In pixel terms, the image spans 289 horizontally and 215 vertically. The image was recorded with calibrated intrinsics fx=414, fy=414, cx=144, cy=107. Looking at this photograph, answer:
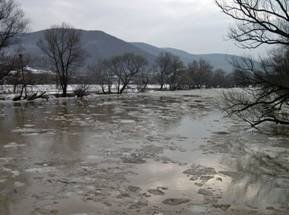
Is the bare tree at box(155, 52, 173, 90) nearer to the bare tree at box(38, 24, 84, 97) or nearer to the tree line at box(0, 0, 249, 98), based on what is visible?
the tree line at box(0, 0, 249, 98)

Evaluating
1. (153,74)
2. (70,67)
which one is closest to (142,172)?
(70,67)

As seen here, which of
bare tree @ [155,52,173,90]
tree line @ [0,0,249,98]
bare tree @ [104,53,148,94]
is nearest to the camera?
tree line @ [0,0,249,98]

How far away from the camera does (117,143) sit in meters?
16.7

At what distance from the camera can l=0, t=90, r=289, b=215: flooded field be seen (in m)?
8.97

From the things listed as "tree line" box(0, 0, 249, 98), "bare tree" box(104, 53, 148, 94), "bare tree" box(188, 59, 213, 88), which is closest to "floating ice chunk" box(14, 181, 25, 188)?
"tree line" box(0, 0, 249, 98)

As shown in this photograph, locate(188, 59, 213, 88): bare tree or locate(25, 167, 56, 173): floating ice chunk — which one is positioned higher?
locate(188, 59, 213, 88): bare tree

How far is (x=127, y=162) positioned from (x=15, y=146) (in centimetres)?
511

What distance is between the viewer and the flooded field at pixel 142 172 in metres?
8.97

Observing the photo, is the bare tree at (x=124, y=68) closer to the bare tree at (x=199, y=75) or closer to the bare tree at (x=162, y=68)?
the bare tree at (x=162, y=68)

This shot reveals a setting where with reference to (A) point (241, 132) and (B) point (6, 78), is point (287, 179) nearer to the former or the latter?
(A) point (241, 132)

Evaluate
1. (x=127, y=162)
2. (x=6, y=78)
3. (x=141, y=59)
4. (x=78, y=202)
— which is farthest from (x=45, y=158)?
(x=141, y=59)

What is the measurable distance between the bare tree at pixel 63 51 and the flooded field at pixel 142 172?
3798 cm

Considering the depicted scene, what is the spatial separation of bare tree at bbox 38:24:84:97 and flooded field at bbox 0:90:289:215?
3798 centimetres

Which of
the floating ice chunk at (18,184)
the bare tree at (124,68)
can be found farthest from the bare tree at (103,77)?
the floating ice chunk at (18,184)
